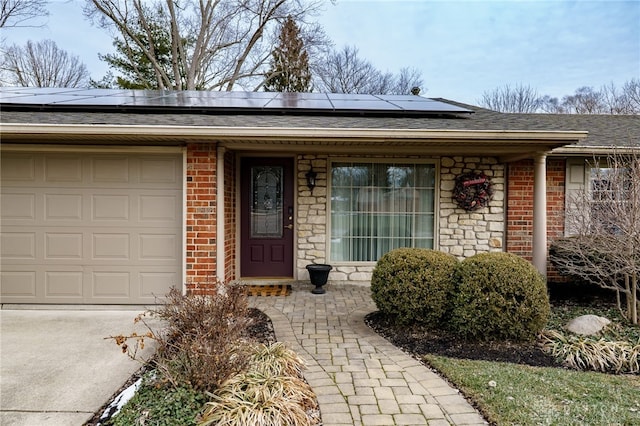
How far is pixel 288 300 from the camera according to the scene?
208 inches

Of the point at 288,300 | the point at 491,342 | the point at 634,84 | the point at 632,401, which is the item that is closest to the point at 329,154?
the point at 288,300

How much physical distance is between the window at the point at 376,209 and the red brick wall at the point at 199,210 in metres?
2.15

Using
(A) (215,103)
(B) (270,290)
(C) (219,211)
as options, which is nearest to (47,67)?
(A) (215,103)

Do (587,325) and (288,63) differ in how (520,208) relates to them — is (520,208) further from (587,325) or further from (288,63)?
(288,63)

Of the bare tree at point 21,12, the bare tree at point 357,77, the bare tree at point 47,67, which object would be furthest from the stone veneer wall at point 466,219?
the bare tree at point 47,67

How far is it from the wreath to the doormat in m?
3.12

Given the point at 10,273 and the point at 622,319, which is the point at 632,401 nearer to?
the point at 622,319

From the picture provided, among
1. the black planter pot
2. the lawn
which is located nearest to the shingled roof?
the black planter pot

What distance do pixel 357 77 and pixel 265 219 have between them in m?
14.1

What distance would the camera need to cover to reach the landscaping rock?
3912 millimetres

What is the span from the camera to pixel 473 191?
611cm

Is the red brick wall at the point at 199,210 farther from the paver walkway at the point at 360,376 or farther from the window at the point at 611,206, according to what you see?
the window at the point at 611,206

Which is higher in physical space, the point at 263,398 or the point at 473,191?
the point at 473,191

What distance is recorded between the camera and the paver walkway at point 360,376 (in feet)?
8.09
